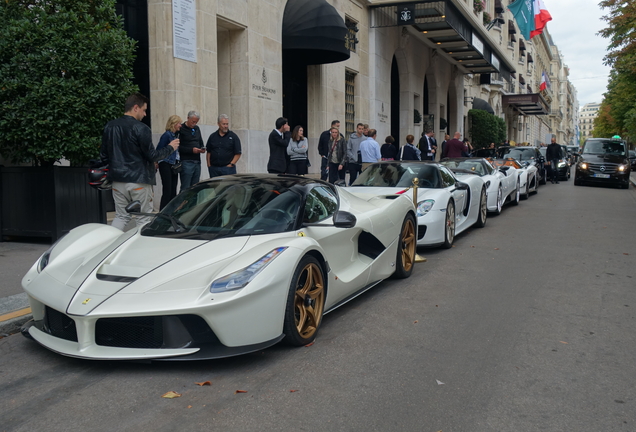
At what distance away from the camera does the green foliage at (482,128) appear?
4103 centimetres

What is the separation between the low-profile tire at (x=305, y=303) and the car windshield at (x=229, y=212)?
1.37ft

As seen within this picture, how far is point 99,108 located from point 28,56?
104 centimetres

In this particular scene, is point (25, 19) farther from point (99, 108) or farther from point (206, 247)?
point (206, 247)

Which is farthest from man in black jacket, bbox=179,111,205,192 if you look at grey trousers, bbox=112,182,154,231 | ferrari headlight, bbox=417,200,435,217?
ferrari headlight, bbox=417,200,435,217

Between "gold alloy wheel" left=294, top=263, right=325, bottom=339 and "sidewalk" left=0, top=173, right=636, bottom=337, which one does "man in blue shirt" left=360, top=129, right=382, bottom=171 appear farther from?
"gold alloy wheel" left=294, top=263, right=325, bottom=339

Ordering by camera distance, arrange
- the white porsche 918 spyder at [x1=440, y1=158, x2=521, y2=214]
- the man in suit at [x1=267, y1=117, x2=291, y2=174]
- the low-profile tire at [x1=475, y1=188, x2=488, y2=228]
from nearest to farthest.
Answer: the low-profile tire at [x1=475, y1=188, x2=488, y2=228] < the man in suit at [x1=267, y1=117, x2=291, y2=174] < the white porsche 918 spyder at [x1=440, y1=158, x2=521, y2=214]

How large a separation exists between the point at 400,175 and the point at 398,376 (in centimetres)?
604

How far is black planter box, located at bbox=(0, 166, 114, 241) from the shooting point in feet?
28.0

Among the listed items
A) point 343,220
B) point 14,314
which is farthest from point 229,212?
point 14,314

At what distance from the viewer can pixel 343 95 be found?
20547 mm

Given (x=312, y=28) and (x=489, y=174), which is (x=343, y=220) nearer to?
(x=489, y=174)

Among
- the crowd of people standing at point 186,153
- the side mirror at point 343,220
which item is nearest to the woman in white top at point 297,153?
the crowd of people standing at point 186,153

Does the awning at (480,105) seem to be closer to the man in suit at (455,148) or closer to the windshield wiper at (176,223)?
the man in suit at (455,148)

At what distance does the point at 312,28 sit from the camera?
16.5m
